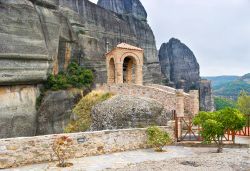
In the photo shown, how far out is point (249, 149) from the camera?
12516mm

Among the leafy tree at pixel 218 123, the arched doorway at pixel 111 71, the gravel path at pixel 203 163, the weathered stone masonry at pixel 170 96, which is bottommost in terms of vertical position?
the gravel path at pixel 203 163

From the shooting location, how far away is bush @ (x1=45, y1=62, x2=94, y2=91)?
111 feet

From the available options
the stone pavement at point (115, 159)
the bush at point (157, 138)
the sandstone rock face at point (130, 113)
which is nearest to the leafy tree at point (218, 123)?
the stone pavement at point (115, 159)

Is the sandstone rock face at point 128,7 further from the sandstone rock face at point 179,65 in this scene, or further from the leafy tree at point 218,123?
the leafy tree at point 218,123

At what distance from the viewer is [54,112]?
32.3 metres

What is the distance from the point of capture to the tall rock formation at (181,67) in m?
65.0

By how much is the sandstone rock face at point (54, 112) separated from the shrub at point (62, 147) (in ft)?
70.0

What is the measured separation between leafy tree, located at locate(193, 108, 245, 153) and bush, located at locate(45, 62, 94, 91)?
23.6m

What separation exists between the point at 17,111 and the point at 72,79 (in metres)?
7.76

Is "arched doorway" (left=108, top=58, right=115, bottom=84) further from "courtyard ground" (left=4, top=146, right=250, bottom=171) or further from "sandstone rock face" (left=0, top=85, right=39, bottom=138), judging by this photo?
"courtyard ground" (left=4, top=146, right=250, bottom=171)

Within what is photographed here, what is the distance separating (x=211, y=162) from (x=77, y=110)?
12.5m

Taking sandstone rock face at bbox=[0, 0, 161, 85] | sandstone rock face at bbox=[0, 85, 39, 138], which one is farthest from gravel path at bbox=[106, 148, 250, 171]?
sandstone rock face at bbox=[0, 0, 161, 85]

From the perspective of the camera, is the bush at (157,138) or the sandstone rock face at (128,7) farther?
the sandstone rock face at (128,7)

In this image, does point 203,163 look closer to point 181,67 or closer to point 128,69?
point 128,69
